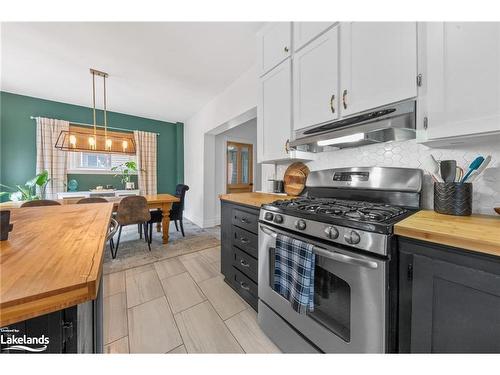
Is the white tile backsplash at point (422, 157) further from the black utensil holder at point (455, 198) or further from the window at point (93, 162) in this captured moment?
the window at point (93, 162)

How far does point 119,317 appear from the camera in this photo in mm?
Answer: 1539

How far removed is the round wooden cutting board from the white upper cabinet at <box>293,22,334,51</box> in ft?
3.31

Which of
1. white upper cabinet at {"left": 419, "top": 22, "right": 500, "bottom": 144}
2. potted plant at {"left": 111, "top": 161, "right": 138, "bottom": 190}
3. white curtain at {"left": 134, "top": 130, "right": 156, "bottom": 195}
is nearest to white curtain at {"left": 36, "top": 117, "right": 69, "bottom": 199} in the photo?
potted plant at {"left": 111, "top": 161, "right": 138, "bottom": 190}

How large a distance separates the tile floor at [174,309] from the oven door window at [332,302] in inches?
18.4

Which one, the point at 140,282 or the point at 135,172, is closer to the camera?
the point at 140,282

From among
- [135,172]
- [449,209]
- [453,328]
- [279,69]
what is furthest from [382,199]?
[135,172]

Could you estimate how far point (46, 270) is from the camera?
0.51 m

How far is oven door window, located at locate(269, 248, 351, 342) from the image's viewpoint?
98 cm

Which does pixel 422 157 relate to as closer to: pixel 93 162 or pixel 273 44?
pixel 273 44

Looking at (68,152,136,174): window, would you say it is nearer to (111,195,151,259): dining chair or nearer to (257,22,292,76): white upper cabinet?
(111,195,151,259): dining chair

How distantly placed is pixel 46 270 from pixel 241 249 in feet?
4.44

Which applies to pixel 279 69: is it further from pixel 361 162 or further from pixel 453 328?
pixel 453 328

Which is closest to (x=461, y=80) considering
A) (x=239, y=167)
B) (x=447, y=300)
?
(x=447, y=300)
